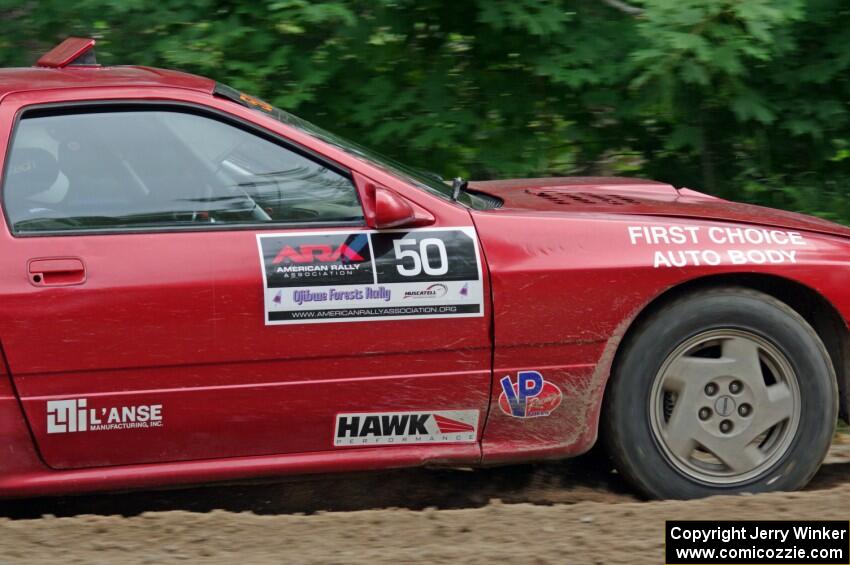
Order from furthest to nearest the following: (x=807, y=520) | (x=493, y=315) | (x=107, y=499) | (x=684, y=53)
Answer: (x=684, y=53), (x=107, y=499), (x=493, y=315), (x=807, y=520)

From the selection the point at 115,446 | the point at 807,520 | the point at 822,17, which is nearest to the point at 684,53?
the point at 822,17

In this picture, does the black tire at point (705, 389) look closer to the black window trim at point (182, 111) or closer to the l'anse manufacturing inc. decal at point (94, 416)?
the black window trim at point (182, 111)

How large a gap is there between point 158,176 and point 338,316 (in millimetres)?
790

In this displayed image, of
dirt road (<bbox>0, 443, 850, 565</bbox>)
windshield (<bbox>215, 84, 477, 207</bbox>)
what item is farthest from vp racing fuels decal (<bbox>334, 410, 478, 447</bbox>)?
windshield (<bbox>215, 84, 477, 207</bbox>)

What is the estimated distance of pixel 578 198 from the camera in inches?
176

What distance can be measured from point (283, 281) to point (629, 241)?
123 cm

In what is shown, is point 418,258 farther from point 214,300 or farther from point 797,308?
point 797,308

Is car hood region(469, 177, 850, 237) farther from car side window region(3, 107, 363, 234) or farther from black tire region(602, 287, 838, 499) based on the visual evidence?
car side window region(3, 107, 363, 234)

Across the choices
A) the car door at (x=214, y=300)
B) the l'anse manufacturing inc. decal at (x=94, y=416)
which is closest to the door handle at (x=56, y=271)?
the car door at (x=214, y=300)

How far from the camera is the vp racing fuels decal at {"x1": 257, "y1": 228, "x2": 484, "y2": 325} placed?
12.3 feet

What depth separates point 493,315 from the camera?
152 inches

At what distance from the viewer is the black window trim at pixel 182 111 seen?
3744 mm

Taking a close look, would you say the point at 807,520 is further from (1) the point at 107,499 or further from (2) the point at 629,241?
(1) the point at 107,499

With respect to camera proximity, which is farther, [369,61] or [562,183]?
[369,61]
